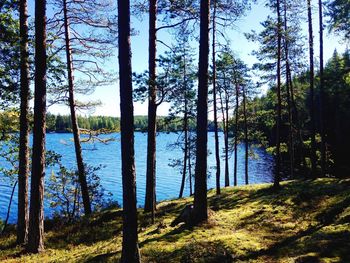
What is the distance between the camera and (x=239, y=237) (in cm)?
827

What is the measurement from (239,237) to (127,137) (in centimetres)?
427

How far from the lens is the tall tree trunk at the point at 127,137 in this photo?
6719 mm

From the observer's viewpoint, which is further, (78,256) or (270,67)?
(270,67)

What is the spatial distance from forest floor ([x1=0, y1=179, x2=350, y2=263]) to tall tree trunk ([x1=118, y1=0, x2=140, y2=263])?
2.72 feet

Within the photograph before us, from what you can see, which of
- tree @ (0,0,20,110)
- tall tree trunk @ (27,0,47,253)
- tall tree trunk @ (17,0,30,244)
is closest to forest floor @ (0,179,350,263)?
tall tree trunk @ (17,0,30,244)

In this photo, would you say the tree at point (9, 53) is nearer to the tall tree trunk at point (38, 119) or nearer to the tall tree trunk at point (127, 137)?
the tall tree trunk at point (38, 119)

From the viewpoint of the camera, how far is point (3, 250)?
10.2 metres

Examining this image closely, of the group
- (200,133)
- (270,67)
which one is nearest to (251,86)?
(270,67)

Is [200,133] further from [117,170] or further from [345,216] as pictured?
[117,170]

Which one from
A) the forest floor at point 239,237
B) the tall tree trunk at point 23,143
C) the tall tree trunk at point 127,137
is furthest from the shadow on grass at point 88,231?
the tall tree trunk at point 127,137

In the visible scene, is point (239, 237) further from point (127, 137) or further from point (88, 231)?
point (88, 231)

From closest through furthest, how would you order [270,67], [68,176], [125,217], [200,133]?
[125,217] < [200,133] < [270,67] < [68,176]

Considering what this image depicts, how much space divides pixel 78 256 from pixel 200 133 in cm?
518

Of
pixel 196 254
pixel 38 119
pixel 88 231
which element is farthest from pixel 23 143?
pixel 196 254
